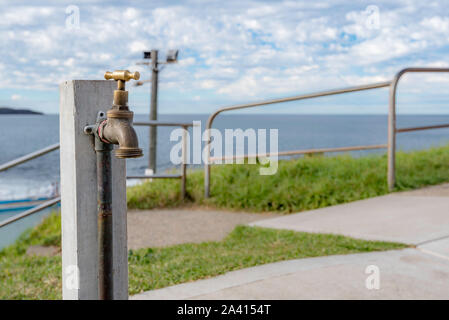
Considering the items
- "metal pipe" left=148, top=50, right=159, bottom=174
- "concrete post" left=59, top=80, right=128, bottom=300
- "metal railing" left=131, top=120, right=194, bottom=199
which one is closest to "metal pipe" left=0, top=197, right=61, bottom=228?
"metal railing" left=131, top=120, right=194, bottom=199

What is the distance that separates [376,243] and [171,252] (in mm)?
1559

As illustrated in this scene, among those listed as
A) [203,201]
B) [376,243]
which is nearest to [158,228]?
[203,201]

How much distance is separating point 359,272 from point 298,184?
2.95 metres

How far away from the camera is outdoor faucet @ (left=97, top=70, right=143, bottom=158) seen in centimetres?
171

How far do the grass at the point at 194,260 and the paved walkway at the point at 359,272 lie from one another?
134 millimetres

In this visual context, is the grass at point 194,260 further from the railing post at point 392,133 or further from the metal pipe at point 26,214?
the railing post at point 392,133

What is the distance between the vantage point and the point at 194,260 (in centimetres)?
358

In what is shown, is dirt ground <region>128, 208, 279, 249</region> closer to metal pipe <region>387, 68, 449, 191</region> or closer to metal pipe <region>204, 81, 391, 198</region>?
metal pipe <region>204, 81, 391, 198</region>

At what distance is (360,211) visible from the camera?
472 cm

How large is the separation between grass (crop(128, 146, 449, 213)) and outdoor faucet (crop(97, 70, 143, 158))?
13.1 feet

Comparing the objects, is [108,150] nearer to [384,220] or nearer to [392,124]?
[384,220]

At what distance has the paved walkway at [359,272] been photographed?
2733 millimetres

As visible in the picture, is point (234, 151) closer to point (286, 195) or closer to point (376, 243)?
point (286, 195)

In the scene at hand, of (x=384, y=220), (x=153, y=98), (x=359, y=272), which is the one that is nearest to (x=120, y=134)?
(x=359, y=272)
